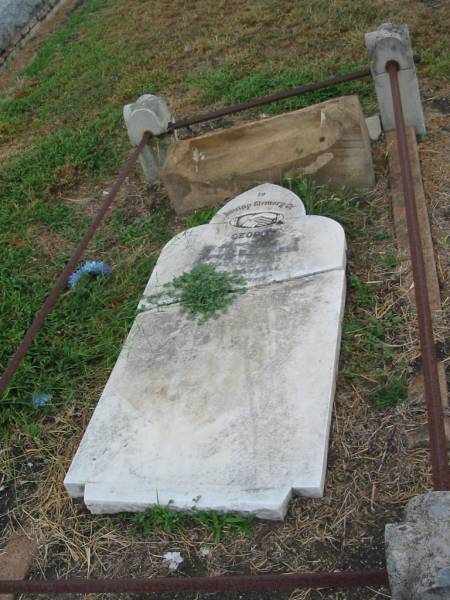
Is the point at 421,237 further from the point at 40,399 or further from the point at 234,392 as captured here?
the point at 40,399

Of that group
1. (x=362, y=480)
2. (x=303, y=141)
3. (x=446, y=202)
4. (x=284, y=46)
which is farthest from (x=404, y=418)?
(x=284, y=46)

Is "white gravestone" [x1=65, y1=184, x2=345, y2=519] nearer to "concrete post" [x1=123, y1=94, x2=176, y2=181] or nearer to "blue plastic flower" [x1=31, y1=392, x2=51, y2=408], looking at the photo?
"blue plastic flower" [x1=31, y1=392, x2=51, y2=408]

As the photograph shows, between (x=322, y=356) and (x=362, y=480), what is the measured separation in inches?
20.4

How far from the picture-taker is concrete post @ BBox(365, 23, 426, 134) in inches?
146

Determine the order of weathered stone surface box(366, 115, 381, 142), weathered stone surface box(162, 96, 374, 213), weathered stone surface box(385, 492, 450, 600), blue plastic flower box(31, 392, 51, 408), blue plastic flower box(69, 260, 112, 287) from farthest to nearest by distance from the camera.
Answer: weathered stone surface box(366, 115, 381, 142), blue plastic flower box(69, 260, 112, 287), weathered stone surface box(162, 96, 374, 213), blue plastic flower box(31, 392, 51, 408), weathered stone surface box(385, 492, 450, 600)

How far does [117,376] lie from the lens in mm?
2971

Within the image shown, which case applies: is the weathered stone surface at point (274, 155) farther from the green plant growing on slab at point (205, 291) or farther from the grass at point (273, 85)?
the grass at point (273, 85)

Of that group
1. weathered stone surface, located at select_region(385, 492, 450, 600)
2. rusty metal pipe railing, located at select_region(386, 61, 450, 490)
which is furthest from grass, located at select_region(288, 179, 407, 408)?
weathered stone surface, located at select_region(385, 492, 450, 600)

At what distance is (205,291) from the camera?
3.21 m

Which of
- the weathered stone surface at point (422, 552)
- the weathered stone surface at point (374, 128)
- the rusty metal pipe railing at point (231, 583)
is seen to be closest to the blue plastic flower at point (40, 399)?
the rusty metal pipe railing at point (231, 583)

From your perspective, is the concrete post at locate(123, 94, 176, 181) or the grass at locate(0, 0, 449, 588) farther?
the concrete post at locate(123, 94, 176, 181)

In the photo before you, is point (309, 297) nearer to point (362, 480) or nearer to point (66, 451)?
point (362, 480)

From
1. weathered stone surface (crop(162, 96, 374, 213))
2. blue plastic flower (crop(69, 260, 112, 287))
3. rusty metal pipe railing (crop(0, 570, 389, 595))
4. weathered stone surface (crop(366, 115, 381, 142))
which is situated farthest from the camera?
A: weathered stone surface (crop(366, 115, 381, 142))

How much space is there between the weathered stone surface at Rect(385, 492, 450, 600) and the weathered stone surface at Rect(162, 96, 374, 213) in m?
2.51
